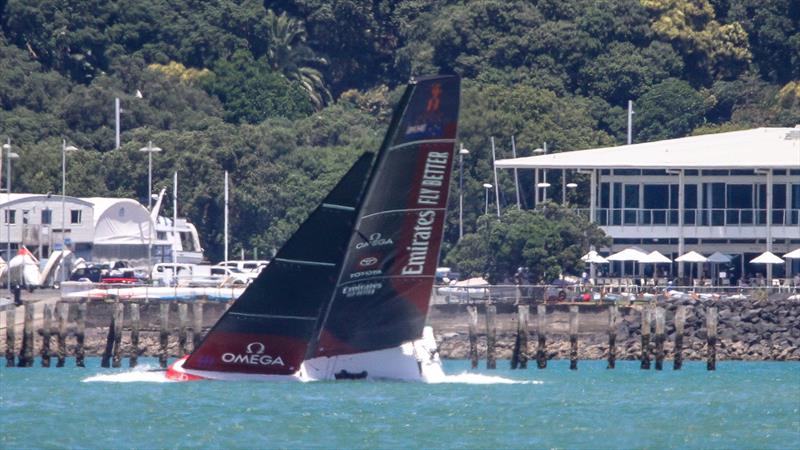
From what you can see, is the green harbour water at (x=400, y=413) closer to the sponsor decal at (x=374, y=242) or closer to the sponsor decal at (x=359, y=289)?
the sponsor decal at (x=359, y=289)

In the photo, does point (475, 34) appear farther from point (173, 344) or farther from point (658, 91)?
point (173, 344)

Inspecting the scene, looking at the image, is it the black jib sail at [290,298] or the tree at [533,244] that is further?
the tree at [533,244]

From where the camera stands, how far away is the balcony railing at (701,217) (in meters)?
78.2

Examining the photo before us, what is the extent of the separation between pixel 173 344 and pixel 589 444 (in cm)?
2677

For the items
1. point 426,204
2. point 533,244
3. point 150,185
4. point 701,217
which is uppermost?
point 150,185

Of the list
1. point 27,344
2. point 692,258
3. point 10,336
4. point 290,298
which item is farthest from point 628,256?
point 290,298

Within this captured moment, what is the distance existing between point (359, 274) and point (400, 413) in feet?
11.9

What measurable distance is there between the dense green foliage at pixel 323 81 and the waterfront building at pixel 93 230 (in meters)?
2.97

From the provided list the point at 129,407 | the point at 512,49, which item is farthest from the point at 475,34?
the point at 129,407

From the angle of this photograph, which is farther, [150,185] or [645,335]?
[150,185]

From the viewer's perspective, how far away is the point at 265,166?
303 feet

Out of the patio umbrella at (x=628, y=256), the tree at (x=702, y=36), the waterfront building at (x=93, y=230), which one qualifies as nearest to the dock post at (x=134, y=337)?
the patio umbrella at (x=628, y=256)

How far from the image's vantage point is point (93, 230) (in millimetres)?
87625

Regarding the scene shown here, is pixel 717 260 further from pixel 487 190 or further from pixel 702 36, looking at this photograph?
pixel 702 36
